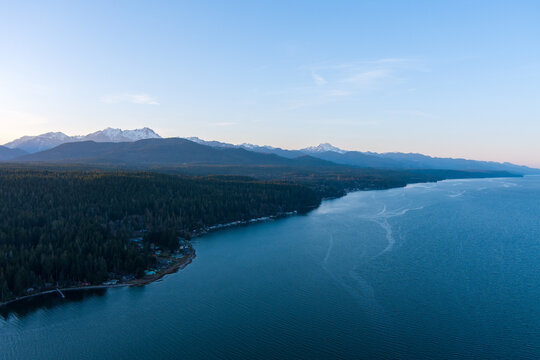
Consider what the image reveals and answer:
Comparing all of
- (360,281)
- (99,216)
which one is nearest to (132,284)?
(99,216)

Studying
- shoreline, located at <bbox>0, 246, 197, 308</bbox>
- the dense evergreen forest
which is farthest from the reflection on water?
the dense evergreen forest

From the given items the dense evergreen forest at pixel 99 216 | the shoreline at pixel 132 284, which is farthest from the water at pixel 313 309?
the dense evergreen forest at pixel 99 216

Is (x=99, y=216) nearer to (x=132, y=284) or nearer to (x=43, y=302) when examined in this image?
(x=132, y=284)

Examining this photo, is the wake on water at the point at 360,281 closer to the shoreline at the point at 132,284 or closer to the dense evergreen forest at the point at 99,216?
the shoreline at the point at 132,284

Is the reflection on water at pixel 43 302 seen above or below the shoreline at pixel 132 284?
below

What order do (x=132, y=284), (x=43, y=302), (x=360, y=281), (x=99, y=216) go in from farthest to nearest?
1. (x=99, y=216)
2. (x=360, y=281)
3. (x=132, y=284)
4. (x=43, y=302)
